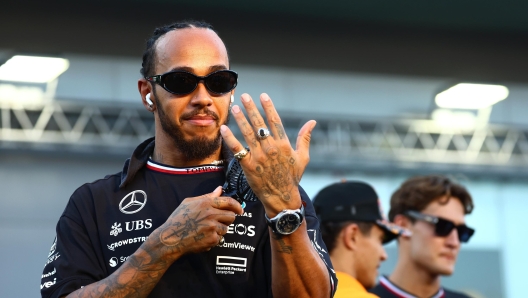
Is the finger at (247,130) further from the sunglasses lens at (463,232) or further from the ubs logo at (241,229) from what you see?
the sunglasses lens at (463,232)

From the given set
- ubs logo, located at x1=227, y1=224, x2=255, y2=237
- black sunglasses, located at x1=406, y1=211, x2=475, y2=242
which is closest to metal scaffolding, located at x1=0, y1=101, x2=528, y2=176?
black sunglasses, located at x1=406, y1=211, x2=475, y2=242

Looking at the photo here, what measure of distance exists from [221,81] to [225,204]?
18.8 inches

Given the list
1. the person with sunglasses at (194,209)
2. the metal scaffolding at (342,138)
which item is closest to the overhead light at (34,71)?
the metal scaffolding at (342,138)

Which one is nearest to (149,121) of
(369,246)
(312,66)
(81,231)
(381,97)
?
(381,97)

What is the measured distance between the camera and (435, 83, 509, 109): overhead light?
12.0 metres

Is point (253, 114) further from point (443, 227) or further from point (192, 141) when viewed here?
point (443, 227)

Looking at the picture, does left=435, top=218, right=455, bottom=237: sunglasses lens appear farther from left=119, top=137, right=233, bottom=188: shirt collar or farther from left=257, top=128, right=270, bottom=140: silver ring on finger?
left=257, top=128, right=270, bottom=140: silver ring on finger

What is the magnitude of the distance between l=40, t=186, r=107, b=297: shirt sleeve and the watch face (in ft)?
2.22

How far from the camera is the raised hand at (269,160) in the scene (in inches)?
84.4

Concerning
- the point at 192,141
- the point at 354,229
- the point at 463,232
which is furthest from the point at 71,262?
the point at 463,232

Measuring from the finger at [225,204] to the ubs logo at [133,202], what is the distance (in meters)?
0.40

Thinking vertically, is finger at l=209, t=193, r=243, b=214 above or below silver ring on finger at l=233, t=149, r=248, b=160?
below

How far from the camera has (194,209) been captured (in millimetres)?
2230

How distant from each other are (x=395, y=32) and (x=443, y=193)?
1.16 metres
